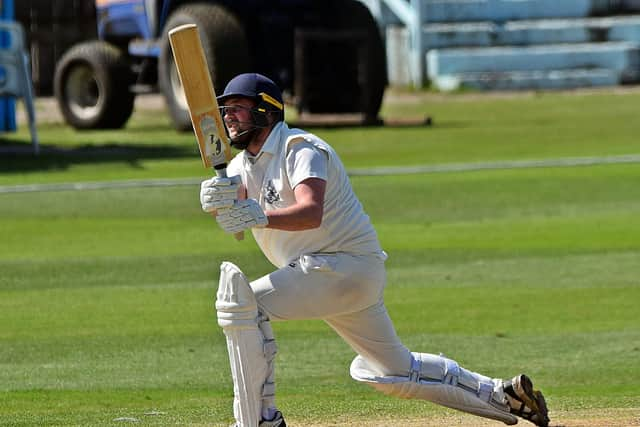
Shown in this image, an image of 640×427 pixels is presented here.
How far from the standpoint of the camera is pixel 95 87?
85.7 feet

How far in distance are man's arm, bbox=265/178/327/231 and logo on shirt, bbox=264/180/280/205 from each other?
7.1 inches

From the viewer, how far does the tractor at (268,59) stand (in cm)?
2427

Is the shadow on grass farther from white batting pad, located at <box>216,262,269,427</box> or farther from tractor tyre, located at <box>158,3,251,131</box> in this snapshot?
white batting pad, located at <box>216,262,269,427</box>

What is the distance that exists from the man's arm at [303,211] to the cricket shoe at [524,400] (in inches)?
54.1

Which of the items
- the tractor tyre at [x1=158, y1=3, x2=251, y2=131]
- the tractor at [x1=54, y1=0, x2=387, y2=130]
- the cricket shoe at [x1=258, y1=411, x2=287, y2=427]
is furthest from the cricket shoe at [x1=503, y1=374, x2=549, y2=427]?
the tractor at [x1=54, y1=0, x2=387, y2=130]

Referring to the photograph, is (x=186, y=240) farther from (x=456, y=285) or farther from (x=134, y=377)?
(x=134, y=377)

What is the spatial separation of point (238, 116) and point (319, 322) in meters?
4.42

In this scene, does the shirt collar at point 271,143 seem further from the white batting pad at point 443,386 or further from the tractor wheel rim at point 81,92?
the tractor wheel rim at point 81,92

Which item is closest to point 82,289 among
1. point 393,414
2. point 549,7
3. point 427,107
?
point 393,414

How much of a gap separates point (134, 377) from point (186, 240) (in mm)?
5709

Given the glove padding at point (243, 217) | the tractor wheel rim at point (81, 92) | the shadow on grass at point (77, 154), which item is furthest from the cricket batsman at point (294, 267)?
the tractor wheel rim at point (81, 92)

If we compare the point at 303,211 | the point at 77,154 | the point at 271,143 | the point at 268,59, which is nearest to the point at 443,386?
the point at 303,211

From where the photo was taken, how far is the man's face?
6488 millimetres

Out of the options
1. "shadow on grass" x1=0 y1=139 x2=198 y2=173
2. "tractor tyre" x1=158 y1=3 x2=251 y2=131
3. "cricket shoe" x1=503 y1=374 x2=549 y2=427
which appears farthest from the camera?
"tractor tyre" x1=158 y1=3 x2=251 y2=131
